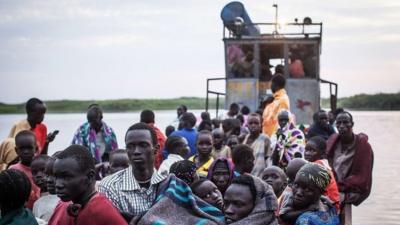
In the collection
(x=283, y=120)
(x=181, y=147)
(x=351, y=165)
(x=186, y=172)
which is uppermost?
(x=283, y=120)

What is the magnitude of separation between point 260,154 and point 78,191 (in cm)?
448

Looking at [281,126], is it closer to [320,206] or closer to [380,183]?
[320,206]

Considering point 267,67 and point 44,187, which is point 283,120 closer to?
point 44,187

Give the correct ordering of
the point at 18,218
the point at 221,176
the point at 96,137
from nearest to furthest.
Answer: the point at 18,218, the point at 221,176, the point at 96,137

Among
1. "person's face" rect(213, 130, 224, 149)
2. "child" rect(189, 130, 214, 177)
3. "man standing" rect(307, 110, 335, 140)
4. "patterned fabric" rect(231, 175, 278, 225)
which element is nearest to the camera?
"patterned fabric" rect(231, 175, 278, 225)

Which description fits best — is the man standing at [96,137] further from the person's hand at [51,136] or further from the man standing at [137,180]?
the man standing at [137,180]

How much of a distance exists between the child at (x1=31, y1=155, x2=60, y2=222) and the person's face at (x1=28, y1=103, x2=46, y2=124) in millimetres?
2177

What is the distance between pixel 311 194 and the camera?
4156mm

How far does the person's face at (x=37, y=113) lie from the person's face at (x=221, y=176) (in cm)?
334

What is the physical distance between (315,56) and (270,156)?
788cm

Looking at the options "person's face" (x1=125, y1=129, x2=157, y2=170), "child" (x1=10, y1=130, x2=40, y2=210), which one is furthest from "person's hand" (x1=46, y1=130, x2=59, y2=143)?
"person's face" (x1=125, y1=129, x2=157, y2=170)

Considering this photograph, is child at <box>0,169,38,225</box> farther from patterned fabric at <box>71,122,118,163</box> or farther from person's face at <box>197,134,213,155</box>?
patterned fabric at <box>71,122,118,163</box>

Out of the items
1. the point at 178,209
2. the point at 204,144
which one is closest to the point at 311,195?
the point at 178,209

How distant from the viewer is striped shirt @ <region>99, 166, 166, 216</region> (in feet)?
12.2
